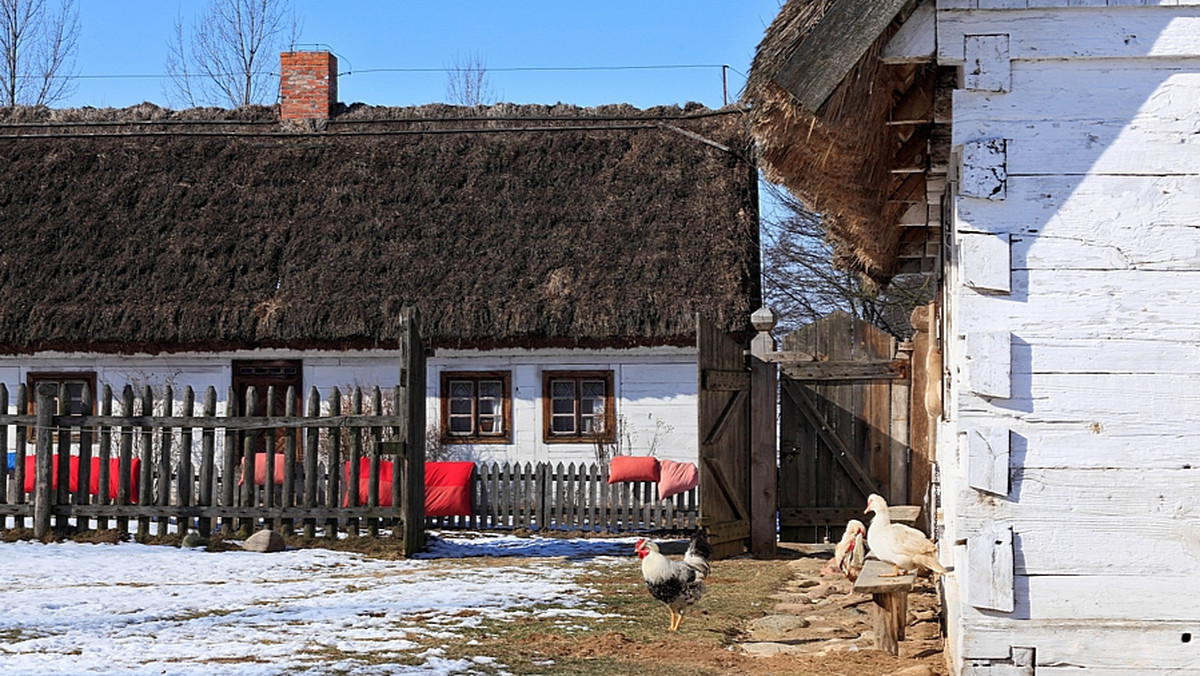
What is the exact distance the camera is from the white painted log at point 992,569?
5.40 m

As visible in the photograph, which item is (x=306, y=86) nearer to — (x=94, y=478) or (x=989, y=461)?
(x=94, y=478)

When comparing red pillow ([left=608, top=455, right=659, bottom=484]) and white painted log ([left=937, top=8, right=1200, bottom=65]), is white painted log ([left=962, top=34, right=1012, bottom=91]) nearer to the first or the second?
white painted log ([left=937, top=8, right=1200, bottom=65])

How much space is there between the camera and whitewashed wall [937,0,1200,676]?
5402 millimetres

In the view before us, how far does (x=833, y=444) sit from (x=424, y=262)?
21.2 feet

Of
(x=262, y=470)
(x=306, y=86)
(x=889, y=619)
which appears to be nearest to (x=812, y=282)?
(x=306, y=86)

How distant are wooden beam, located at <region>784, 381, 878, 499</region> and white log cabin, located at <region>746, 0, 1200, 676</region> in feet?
23.5

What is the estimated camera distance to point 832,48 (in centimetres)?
537

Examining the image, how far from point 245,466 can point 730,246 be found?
7.05 m

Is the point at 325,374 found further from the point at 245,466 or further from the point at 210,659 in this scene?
the point at 210,659

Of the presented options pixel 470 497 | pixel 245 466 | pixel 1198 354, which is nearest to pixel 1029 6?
pixel 1198 354

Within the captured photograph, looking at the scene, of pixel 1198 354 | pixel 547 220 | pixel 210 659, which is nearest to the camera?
pixel 1198 354

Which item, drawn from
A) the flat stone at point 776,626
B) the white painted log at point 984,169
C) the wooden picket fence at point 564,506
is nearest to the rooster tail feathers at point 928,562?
the flat stone at point 776,626

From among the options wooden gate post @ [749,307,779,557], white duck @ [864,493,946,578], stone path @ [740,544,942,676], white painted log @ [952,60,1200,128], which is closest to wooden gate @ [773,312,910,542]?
wooden gate post @ [749,307,779,557]

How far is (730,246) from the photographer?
54.1ft
